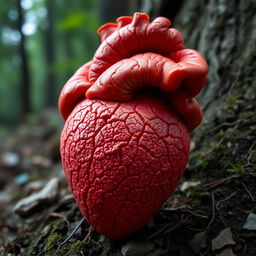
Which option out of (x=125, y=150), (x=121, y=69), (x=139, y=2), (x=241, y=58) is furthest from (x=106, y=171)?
(x=139, y=2)

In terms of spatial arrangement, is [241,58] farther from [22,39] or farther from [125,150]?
[22,39]

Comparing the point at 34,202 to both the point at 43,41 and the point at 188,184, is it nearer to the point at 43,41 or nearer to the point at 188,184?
the point at 188,184

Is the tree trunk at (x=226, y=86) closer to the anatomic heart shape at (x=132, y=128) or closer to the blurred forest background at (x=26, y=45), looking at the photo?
the anatomic heart shape at (x=132, y=128)

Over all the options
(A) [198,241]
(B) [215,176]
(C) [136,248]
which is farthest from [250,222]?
(C) [136,248]

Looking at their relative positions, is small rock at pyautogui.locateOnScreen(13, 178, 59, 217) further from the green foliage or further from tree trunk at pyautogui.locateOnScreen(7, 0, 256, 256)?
the green foliage

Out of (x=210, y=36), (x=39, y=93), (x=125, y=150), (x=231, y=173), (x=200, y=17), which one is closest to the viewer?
(x=125, y=150)

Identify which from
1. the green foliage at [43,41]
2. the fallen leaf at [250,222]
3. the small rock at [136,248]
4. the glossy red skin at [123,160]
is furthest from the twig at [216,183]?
Result: the green foliage at [43,41]
